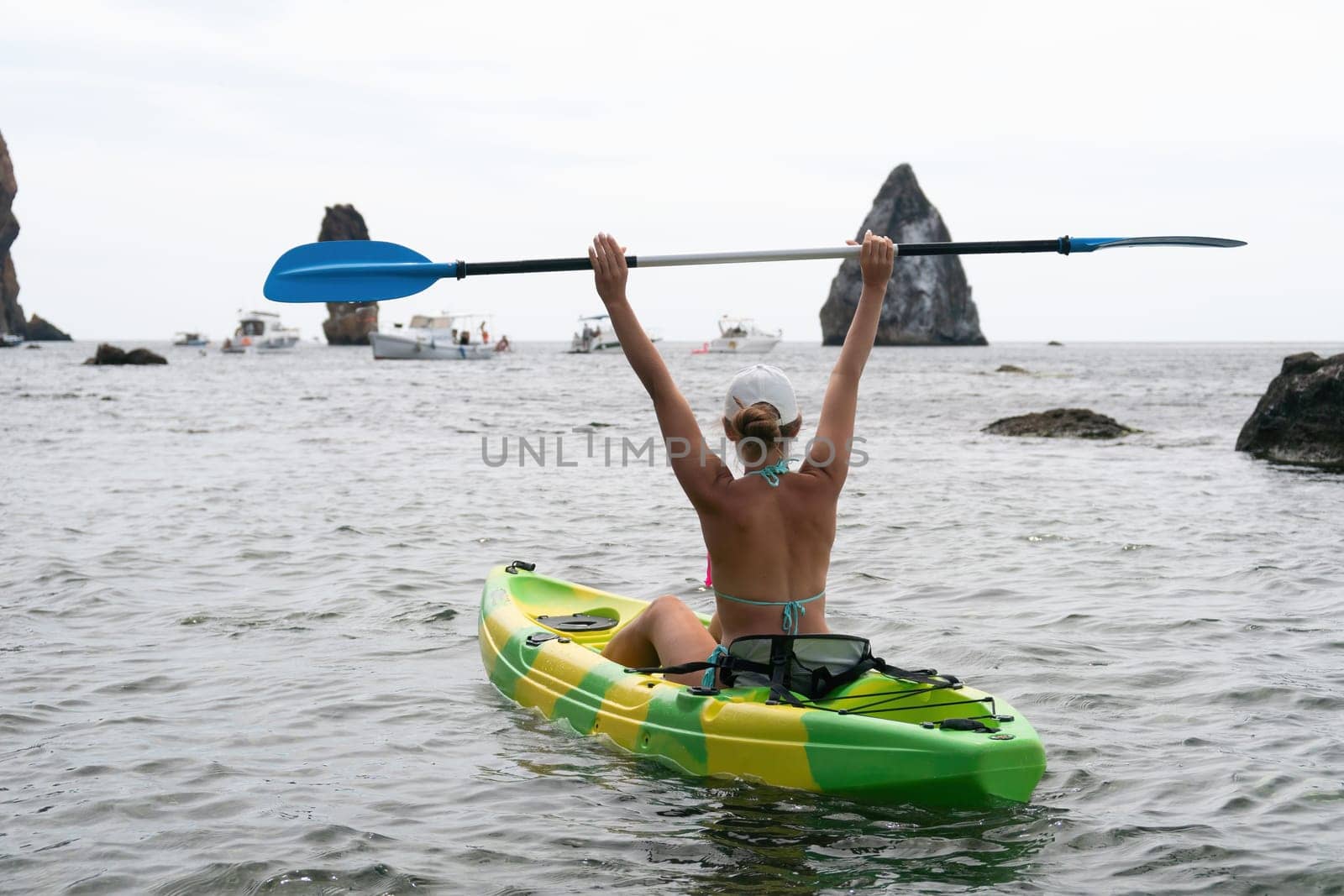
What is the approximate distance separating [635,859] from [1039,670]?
2994 mm

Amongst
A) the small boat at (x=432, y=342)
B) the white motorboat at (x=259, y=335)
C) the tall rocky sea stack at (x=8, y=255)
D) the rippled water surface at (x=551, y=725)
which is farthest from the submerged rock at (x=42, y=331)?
the rippled water surface at (x=551, y=725)

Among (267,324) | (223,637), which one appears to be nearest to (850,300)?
(267,324)

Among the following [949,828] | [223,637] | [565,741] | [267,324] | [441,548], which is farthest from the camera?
[267,324]

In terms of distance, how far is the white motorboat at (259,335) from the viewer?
286ft

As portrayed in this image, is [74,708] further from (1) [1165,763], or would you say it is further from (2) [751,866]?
(1) [1165,763]

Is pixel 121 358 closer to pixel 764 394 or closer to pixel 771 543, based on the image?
pixel 764 394

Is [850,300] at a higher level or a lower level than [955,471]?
higher

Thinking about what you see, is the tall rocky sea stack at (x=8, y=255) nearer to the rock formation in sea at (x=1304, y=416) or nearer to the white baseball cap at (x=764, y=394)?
the rock formation in sea at (x=1304, y=416)

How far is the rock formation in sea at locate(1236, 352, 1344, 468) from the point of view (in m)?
14.3

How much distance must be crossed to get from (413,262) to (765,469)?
8.43 feet

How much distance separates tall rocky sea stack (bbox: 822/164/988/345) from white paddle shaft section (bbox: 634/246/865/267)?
106m

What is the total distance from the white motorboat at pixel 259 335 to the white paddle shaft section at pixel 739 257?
8654 cm

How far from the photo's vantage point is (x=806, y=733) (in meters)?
4.35

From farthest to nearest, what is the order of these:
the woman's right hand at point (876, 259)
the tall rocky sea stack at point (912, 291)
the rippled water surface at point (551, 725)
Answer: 1. the tall rocky sea stack at point (912, 291)
2. the woman's right hand at point (876, 259)
3. the rippled water surface at point (551, 725)
